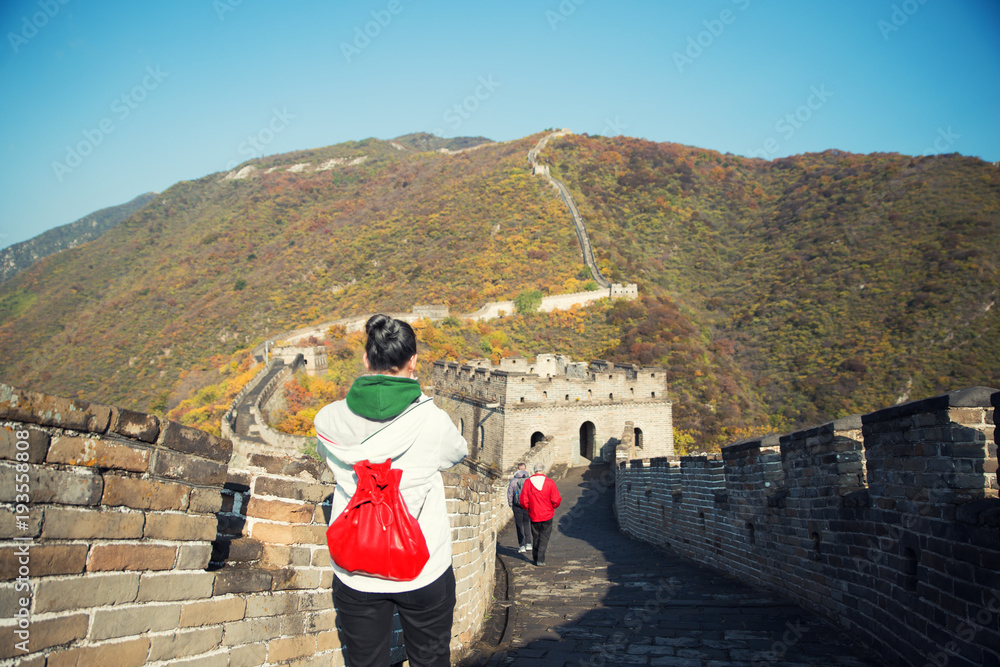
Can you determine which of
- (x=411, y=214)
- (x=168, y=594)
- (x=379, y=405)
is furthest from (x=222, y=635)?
(x=411, y=214)

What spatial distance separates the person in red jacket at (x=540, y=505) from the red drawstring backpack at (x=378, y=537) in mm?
5819

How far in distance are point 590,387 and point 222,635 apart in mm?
20627

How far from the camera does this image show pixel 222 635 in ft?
7.95

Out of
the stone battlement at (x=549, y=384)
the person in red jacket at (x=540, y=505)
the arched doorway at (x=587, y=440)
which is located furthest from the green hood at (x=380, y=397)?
the arched doorway at (x=587, y=440)

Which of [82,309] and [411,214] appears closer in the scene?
[82,309]

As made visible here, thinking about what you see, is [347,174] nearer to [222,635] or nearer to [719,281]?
[719,281]

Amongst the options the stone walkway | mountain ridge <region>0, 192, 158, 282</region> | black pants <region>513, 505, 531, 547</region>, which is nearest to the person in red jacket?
the stone walkway

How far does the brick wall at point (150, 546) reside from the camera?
1.74 meters

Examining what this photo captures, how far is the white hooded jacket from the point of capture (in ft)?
7.63

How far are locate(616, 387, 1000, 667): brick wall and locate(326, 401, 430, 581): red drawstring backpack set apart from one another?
9.30ft

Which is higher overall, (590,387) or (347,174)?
(347,174)

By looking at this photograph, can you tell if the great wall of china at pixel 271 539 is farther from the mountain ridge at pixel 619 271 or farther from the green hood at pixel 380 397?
the mountain ridge at pixel 619 271

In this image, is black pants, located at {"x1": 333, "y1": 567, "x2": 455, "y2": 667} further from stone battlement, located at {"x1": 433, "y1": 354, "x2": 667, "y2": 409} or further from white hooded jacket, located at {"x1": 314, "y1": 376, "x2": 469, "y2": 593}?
stone battlement, located at {"x1": 433, "y1": 354, "x2": 667, "y2": 409}

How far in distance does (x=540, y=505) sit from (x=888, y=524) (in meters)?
4.60
